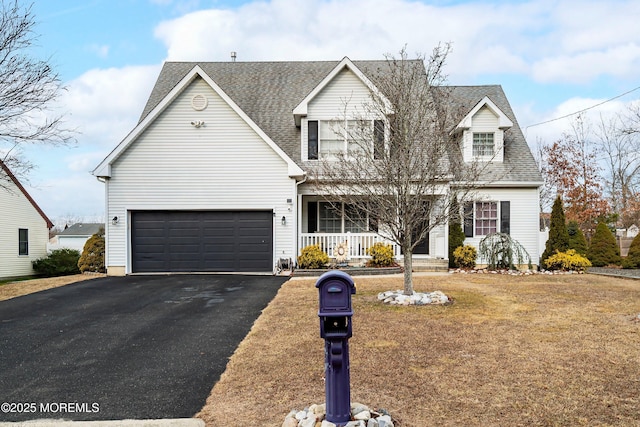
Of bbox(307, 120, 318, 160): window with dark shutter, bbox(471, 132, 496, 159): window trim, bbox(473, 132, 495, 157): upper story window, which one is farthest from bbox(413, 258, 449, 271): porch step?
bbox(307, 120, 318, 160): window with dark shutter

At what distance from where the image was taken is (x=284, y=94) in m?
20.2

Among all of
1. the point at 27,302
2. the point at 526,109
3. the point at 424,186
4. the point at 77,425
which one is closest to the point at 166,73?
the point at 27,302

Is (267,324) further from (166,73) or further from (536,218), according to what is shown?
(166,73)

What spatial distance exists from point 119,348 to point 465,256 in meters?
12.6

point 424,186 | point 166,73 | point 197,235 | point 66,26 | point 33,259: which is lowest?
point 33,259

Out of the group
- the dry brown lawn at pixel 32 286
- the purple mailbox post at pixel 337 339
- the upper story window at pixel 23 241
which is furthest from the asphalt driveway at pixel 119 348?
the upper story window at pixel 23 241

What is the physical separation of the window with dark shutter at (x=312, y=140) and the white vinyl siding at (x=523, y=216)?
21.5 feet

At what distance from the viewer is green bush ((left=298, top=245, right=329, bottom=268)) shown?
49.5ft

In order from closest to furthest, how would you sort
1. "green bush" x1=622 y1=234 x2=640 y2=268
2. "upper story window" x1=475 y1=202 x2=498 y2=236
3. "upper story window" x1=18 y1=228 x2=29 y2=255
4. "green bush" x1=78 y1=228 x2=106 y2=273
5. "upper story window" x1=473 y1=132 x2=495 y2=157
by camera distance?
1. "green bush" x1=78 y1=228 x2=106 y2=273
2. "green bush" x1=622 y1=234 x2=640 y2=268
3. "upper story window" x1=475 y1=202 x2=498 y2=236
4. "upper story window" x1=473 y1=132 x2=495 y2=157
5. "upper story window" x1=18 y1=228 x2=29 y2=255

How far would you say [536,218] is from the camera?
17.7m

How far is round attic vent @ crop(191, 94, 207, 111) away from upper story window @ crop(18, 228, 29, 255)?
16.8 metres

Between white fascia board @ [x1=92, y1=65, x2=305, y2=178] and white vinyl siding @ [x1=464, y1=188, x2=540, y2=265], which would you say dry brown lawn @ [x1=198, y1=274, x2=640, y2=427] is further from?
white vinyl siding @ [x1=464, y1=188, x2=540, y2=265]

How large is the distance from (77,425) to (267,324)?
405 cm

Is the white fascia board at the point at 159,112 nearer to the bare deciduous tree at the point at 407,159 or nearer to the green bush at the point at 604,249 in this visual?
the bare deciduous tree at the point at 407,159
